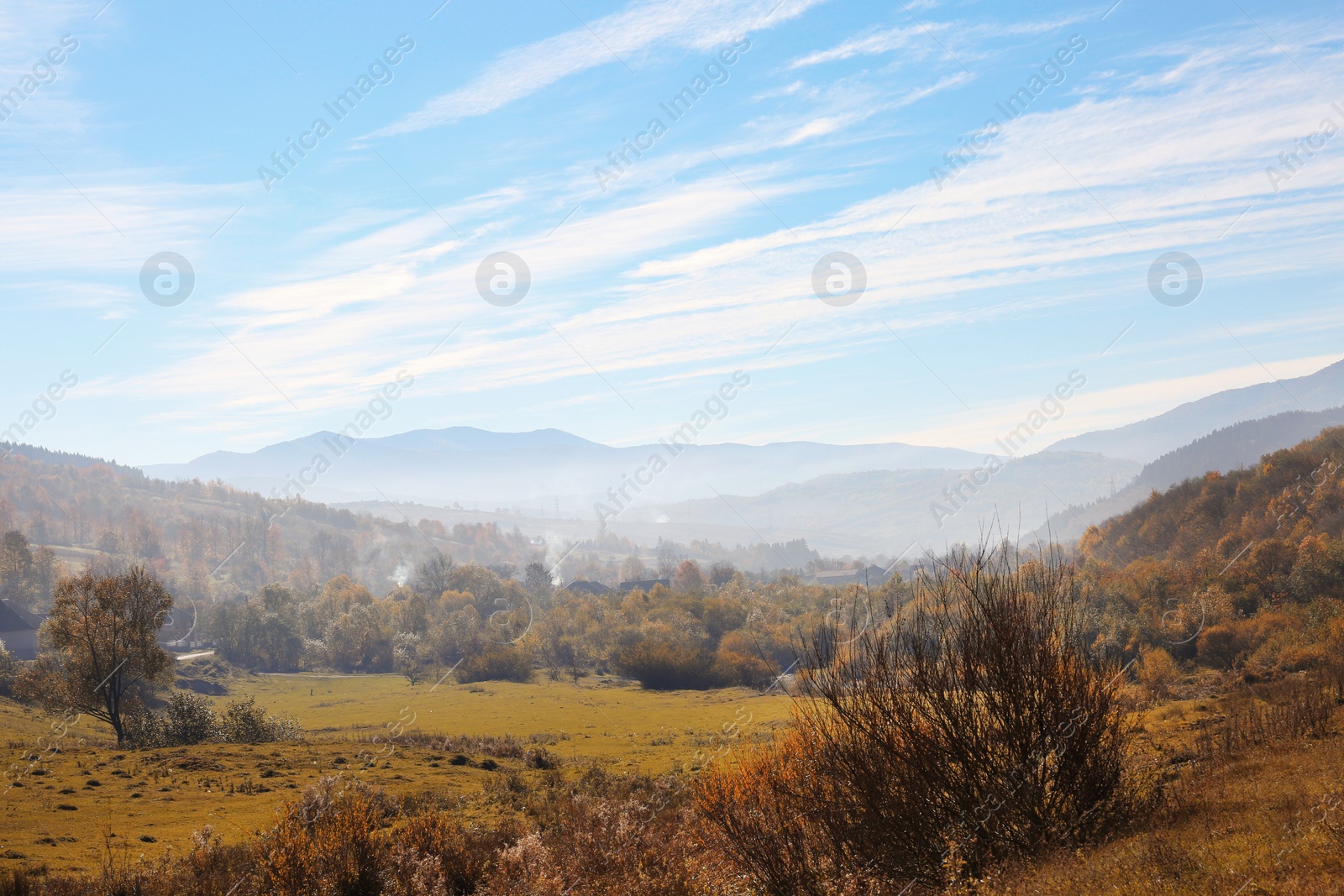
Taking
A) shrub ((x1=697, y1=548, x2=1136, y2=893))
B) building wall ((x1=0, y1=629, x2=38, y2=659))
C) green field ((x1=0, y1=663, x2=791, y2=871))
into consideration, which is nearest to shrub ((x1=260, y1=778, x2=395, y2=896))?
green field ((x1=0, y1=663, x2=791, y2=871))

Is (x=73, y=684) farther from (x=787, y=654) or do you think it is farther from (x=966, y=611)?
(x=787, y=654)

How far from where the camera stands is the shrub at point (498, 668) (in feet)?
328

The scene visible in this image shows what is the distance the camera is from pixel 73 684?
5019cm

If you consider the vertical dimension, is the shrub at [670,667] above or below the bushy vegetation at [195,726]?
below

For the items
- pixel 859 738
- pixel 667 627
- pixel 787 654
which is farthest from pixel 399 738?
pixel 787 654

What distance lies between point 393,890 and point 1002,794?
46.9 feet

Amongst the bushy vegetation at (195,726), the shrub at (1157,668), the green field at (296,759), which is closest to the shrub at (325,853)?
the green field at (296,759)

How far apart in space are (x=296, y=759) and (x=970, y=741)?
1317 inches

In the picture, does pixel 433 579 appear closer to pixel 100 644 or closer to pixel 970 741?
pixel 100 644

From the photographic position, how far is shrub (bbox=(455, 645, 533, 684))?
9994 cm

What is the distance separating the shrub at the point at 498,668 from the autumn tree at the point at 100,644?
1971 inches

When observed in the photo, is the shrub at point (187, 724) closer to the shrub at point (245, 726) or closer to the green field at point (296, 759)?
the shrub at point (245, 726)

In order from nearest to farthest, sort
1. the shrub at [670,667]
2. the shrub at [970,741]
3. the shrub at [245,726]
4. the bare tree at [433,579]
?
the shrub at [970,741] < the shrub at [245,726] < the shrub at [670,667] < the bare tree at [433,579]

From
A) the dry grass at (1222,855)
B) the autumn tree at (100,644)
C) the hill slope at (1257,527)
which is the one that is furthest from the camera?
the hill slope at (1257,527)
